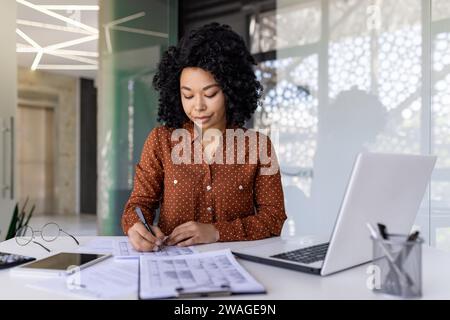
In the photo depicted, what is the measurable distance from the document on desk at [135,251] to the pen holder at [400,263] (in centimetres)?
51

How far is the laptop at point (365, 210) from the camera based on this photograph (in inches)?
32.9

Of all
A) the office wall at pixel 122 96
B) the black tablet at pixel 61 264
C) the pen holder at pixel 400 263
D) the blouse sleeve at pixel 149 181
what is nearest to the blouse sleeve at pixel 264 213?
the blouse sleeve at pixel 149 181

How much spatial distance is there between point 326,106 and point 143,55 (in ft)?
5.55

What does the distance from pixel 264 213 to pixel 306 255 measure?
422 millimetres

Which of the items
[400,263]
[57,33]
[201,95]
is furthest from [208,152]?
[57,33]

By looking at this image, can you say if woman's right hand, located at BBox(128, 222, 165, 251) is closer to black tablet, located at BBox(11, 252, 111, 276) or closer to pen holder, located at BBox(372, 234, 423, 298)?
black tablet, located at BBox(11, 252, 111, 276)

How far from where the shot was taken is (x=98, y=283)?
0.85 meters

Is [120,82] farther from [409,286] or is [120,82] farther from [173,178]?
[409,286]

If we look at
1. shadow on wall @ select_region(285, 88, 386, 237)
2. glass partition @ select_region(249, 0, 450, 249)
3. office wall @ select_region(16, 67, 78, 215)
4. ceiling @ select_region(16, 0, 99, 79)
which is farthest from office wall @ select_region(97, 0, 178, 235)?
office wall @ select_region(16, 67, 78, 215)

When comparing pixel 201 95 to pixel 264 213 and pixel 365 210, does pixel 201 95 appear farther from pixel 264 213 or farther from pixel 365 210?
pixel 365 210

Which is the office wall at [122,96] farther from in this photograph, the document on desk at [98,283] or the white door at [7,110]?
the document on desk at [98,283]

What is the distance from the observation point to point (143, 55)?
4008 mm

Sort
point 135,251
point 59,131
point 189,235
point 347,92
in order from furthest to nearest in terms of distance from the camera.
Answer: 1. point 59,131
2. point 347,92
3. point 189,235
4. point 135,251
